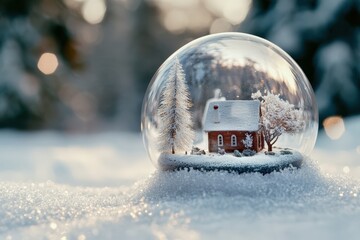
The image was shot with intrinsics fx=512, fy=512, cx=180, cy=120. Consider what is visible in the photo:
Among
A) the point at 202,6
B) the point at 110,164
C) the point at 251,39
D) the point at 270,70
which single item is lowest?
the point at 110,164

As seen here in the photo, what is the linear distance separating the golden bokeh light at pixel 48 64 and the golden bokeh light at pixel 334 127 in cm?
921

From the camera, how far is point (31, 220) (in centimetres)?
393

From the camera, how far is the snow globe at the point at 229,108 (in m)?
4.91

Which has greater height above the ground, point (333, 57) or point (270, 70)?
point (333, 57)

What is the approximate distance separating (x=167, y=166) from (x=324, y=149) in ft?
20.9

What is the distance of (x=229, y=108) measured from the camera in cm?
503

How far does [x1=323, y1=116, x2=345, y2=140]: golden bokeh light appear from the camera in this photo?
11.2 m

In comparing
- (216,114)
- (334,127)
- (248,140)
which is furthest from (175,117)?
(334,127)

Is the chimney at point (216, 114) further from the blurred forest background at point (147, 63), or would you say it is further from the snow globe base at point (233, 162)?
the blurred forest background at point (147, 63)

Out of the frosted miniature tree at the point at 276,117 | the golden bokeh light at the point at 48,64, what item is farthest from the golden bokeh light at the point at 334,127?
the golden bokeh light at the point at 48,64

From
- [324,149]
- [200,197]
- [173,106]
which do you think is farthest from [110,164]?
[200,197]

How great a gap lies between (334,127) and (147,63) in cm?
1700

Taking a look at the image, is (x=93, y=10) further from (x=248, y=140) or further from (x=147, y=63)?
(x=248, y=140)

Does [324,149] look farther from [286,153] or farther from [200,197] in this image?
[200,197]
